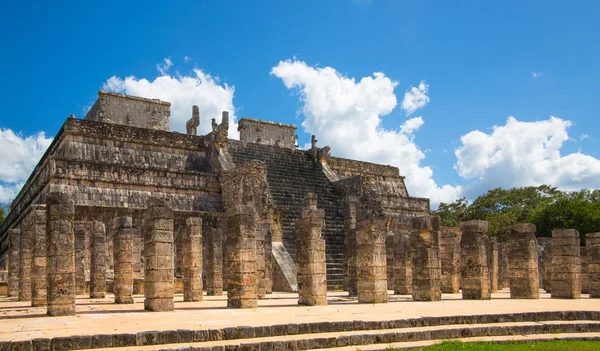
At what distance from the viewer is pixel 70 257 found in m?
12.9

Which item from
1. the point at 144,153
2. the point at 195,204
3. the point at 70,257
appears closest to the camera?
the point at 70,257

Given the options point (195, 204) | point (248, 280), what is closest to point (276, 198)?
point (195, 204)

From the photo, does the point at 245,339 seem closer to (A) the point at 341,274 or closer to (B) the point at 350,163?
(A) the point at 341,274

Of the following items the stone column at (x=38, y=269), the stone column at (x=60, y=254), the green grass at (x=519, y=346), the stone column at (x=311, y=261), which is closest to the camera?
the green grass at (x=519, y=346)

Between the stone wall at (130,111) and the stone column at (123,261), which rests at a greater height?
the stone wall at (130,111)

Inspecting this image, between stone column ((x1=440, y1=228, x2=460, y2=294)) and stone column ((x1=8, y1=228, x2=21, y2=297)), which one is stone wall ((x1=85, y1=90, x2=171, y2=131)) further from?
stone column ((x1=440, y1=228, x2=460, y2=294))

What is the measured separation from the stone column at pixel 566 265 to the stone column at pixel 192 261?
10676 mm

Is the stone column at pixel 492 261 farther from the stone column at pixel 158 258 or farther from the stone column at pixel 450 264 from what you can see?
the stone column at pixel 158 258

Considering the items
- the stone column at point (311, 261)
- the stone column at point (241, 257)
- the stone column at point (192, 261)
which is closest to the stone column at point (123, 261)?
the stone column at point (192, 261)

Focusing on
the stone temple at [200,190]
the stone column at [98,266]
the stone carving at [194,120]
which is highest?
the stone carving at [194,120]

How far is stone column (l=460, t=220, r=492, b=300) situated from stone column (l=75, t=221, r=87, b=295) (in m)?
12.4

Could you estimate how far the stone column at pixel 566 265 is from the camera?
1845 cm

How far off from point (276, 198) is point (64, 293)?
50.0ft

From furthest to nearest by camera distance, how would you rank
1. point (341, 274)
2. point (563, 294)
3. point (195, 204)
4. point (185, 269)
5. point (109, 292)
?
point (195, 204)
point (341, 274)
point (109, 292)
point (563, 294)
point (185, 269)
